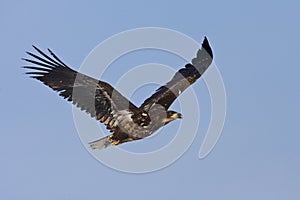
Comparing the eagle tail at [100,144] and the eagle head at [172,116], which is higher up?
the eagle head at [172,116]

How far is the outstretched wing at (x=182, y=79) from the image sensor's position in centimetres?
2127

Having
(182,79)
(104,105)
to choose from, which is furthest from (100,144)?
(182,79)

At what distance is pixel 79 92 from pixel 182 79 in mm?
3405

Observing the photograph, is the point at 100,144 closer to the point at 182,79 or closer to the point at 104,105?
the point at 104,105

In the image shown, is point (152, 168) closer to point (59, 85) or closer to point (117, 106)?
point (117, 106)

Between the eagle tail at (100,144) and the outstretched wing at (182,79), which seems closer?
the eagle tail at (100,144)

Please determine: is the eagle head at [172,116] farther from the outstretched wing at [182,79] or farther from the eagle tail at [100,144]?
the eagle tail at [100,144]

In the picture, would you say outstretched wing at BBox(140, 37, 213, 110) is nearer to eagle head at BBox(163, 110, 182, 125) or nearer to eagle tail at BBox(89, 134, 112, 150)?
eagle head at BBox(163, 110, 182, 125)

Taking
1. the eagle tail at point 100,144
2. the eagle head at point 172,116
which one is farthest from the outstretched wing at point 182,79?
the eagle tail at point 100,144

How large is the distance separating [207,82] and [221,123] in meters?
1.19

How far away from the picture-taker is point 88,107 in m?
20.3

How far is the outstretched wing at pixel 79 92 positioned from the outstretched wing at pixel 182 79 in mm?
1113

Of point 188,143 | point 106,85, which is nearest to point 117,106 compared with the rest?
point 106,85

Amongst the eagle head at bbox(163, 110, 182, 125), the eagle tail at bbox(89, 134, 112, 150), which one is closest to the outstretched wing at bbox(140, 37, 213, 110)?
the eagle head at bbox(163, 110, 182, 125)
